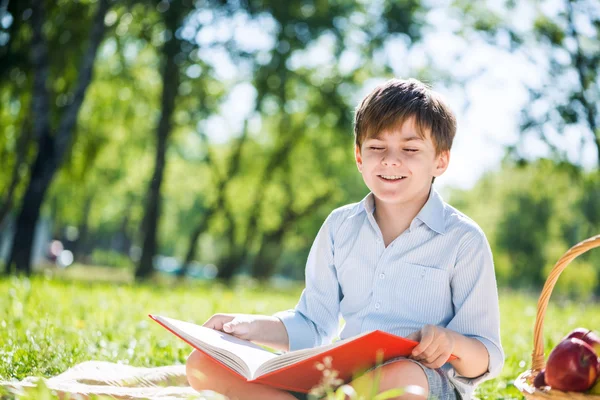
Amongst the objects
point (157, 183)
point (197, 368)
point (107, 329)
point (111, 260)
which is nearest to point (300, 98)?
point (157, 183)

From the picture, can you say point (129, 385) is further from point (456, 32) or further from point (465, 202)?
point (465, 202)

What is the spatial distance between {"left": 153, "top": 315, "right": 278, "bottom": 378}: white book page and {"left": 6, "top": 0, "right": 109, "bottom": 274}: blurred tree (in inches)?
384

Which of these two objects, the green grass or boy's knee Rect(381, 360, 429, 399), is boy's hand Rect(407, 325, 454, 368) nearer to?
boy's knee Rect(381, 360, 429, 399)

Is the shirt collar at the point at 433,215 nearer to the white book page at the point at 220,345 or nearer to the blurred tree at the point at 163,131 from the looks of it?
the white book page at the point at 220,345

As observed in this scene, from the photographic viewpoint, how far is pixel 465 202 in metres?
→ 45.4

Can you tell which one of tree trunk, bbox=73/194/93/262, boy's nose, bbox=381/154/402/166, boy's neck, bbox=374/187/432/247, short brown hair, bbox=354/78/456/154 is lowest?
tree trunk, bbox=73/194/93/262

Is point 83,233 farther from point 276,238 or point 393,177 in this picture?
point 393,177

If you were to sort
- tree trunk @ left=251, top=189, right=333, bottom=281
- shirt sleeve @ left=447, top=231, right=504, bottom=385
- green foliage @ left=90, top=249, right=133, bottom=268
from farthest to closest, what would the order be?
green foliage @ left=90, top=249, right=133, bottom=268, tree trunk @ left=251, top=189, right=333, bottom=281, shirt sleeve @ left=447, top=231, right=504, bottom=385

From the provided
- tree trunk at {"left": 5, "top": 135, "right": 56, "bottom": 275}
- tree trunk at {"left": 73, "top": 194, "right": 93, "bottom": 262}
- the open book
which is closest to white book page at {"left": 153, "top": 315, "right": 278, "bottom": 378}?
the open book

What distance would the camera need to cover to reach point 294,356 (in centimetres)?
246

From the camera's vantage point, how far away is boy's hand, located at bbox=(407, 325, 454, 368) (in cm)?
251

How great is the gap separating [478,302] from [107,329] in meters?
3.29

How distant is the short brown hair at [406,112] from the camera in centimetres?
290

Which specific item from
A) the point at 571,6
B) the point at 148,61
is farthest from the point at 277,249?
the point at 571,6
